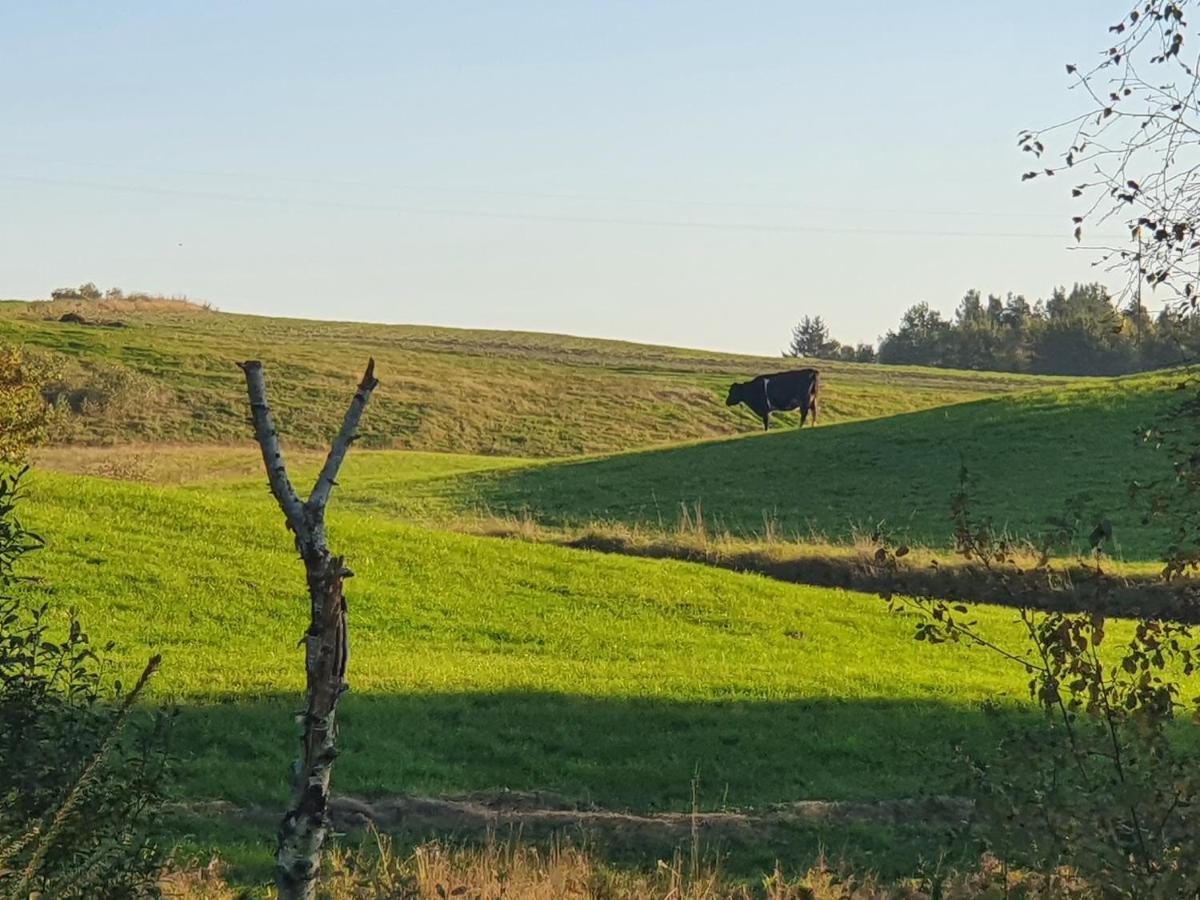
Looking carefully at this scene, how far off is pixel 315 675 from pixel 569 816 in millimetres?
6563

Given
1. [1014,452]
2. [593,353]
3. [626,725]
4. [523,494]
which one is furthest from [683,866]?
[593,353]

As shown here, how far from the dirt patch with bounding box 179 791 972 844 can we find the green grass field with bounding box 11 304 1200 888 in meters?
0.24

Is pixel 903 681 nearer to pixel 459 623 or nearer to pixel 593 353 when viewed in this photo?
pixel 459 623

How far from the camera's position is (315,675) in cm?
495

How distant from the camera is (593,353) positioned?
10488 cm

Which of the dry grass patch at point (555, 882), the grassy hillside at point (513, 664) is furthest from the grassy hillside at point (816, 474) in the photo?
the dry grass patch at point (555, 882)

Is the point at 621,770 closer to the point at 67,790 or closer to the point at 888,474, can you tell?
the point at 67,790

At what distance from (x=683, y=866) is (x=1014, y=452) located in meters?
32.9

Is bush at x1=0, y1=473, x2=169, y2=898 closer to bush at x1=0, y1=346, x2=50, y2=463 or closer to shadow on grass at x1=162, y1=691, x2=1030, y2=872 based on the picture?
shadow on grass at x1=162, y1=691, x2=1030, y2=872

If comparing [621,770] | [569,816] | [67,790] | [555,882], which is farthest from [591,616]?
[67,790]

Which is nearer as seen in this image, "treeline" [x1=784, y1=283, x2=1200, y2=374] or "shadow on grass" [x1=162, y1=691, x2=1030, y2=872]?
"shadow on grass" [x1=162, y1=691, x2=1030, y2=872]

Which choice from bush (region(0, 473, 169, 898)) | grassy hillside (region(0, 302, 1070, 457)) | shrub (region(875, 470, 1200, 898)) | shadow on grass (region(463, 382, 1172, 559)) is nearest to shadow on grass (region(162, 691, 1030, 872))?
shrub (region(875, 470, 1200, 898))

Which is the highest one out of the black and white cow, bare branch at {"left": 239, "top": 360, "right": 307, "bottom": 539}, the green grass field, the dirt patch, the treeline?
the treeline

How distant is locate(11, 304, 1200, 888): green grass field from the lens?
40.7ft
